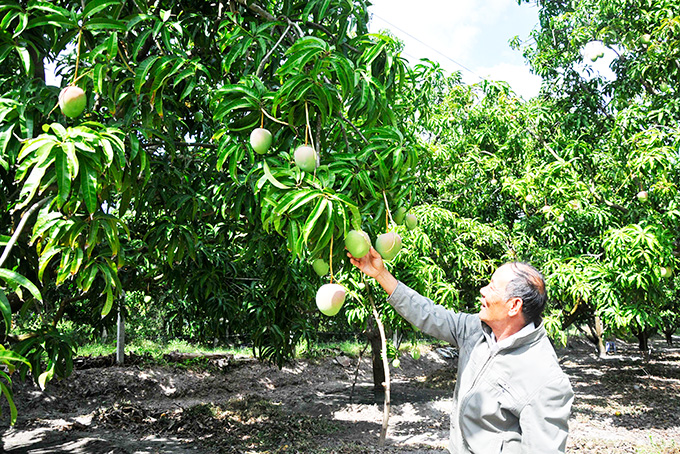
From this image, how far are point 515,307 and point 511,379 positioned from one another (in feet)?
0.69

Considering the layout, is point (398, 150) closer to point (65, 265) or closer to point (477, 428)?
point (477, 428)

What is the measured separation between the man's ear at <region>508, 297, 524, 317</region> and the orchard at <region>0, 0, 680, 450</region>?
40cm

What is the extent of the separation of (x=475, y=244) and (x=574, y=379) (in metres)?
6.95

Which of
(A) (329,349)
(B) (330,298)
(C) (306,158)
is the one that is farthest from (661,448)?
(A) (329,349)

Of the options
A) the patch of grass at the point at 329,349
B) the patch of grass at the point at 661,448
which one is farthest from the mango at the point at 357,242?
the patch of grass at the point at 329,349

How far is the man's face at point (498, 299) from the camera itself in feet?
4.82

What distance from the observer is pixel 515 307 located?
4.76 ft

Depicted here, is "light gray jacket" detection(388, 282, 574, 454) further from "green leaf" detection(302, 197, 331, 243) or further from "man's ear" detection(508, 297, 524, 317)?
"green leaf" detection(302, 197, 331, 243)

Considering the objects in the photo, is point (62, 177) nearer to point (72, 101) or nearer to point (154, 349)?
point (72, 101)

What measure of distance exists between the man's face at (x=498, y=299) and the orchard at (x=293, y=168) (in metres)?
0.33

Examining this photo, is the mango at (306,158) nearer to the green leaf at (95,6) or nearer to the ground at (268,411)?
the green leaf at (95,6)

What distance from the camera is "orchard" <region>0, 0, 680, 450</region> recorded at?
4.57 feet

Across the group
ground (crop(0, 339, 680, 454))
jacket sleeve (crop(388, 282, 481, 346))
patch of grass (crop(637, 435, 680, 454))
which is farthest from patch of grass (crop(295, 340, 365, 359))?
jacket sleeve (crop(388, 282, 481, 346))

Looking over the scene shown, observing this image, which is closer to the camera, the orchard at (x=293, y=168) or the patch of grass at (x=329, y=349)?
the orchard at (x=293, y=168)
